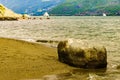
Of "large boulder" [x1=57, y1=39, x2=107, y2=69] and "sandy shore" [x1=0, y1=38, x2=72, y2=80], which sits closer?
"sandy shore" [x1=0, y1=38, x2=72, y2=80]

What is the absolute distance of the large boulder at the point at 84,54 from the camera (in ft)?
67.9

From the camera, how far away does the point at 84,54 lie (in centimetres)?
2069

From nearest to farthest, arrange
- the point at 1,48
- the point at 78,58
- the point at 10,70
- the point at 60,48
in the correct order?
the point at 10,70
the point at 78,58
the point at 60,48
the point at 1,48

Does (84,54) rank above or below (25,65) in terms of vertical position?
above

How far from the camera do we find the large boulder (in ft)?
67.9

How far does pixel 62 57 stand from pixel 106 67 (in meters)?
3.00

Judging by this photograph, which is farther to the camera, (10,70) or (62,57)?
(62,57)

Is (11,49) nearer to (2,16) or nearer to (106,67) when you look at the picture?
(106,67)

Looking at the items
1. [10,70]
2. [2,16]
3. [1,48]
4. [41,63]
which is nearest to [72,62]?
[41,63]

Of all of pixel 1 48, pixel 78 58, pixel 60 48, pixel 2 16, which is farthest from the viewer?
pixel 2 16

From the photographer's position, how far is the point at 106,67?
71.2 feet

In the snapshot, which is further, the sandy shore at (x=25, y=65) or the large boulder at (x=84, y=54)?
the large boulder at (x=84, y=54)

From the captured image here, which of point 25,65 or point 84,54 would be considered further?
point 84,54

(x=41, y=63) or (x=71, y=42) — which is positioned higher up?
(x=71, y=42)
